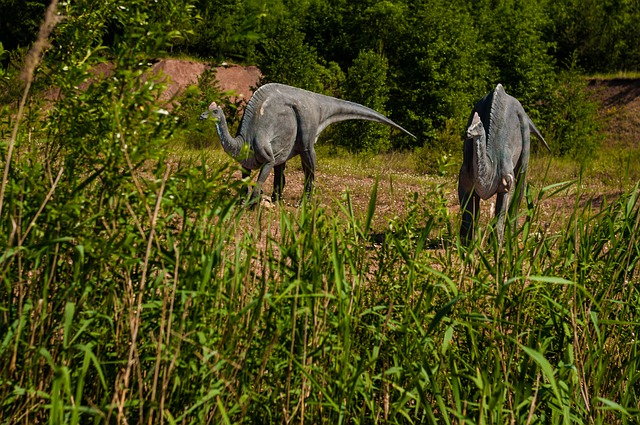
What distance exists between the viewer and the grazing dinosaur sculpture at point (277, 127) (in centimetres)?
894

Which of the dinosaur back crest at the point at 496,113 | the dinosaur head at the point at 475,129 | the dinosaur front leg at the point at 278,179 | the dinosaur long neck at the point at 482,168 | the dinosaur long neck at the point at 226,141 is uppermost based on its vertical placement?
the dinosaur back crest at the point at 496,113

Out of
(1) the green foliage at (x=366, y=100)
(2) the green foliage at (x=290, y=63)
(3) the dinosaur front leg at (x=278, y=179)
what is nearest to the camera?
(3) the dinosaur front leg at (x=278, y=179)

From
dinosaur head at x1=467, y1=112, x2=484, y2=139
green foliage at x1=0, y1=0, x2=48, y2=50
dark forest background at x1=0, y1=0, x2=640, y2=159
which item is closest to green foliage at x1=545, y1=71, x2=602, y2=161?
dark forest background at x1=0, y1=0, x2=640, y2=159

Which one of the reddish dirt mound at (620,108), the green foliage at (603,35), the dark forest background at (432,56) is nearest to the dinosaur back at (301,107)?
the dark forest background at (432,56)

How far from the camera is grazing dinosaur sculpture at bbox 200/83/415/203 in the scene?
894 cm

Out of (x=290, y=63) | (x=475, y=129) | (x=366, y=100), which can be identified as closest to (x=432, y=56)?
(x=366, y=100)

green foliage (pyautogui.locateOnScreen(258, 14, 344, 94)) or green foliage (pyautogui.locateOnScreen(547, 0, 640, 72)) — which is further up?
green foliage (pyautogui.locateOnScreen(547, 0, 640, 72))

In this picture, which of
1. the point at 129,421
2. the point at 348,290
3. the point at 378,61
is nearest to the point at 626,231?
the point at 348,290

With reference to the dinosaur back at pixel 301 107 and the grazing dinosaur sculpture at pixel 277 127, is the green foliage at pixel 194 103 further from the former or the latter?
the dinosaur back at pixel 301 107

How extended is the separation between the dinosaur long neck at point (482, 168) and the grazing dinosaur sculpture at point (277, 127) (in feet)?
7.33

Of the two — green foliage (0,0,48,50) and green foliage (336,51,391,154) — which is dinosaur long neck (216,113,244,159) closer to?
green foliage (336,51,391,154)

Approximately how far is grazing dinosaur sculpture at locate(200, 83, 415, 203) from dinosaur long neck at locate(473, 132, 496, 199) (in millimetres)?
2233

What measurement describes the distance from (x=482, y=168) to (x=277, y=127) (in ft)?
10.0

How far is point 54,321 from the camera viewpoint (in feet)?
8.98
